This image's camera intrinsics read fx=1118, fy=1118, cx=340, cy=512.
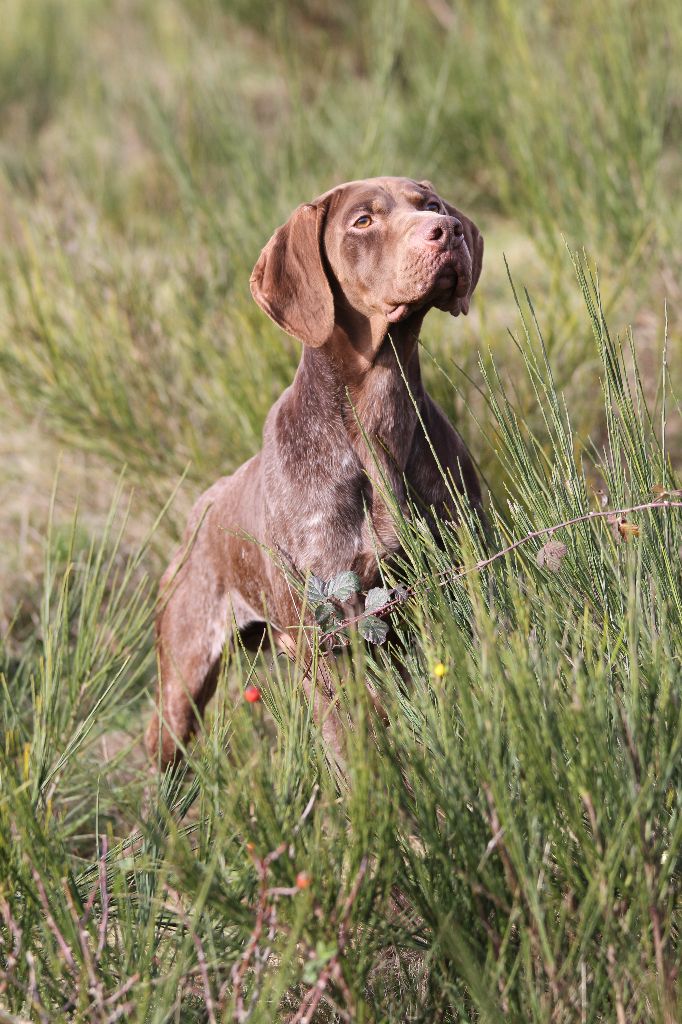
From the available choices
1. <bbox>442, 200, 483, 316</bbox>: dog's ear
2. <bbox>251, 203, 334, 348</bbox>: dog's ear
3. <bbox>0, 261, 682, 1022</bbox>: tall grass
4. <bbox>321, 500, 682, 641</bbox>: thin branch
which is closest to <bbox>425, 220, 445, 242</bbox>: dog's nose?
<bbox>442, 200, 483, 316</bbox>: dog's ear

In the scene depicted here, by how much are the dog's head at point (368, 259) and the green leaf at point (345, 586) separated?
2.02 ft

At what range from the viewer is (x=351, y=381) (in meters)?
2.56

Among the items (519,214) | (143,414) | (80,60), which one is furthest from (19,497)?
(80,60)

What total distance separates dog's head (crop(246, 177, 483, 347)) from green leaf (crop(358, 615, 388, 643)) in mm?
749

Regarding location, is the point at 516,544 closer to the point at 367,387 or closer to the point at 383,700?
the point at 383,700

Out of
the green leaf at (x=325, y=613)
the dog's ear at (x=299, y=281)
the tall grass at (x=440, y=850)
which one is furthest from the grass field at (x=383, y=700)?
the dog's ear at (x=299, y=281)

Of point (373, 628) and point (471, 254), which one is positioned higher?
point (471, 254)

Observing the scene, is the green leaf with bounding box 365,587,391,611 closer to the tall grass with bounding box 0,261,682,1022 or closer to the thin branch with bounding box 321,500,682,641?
the thin branch with bounding box 321,500,682,641

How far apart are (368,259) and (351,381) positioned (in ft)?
0.90

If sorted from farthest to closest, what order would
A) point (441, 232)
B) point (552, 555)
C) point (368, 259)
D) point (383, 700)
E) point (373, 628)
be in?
point (368, 259) < point (441, 232) < point (373, 628) < point (552, 555) < point (383, 700)

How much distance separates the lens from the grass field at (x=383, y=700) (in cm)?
150

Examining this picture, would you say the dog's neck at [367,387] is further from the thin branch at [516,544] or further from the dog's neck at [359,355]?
the thin branch at [516,544]

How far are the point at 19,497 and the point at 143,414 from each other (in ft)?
3.05

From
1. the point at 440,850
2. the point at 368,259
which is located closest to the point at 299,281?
the point at 368,259
